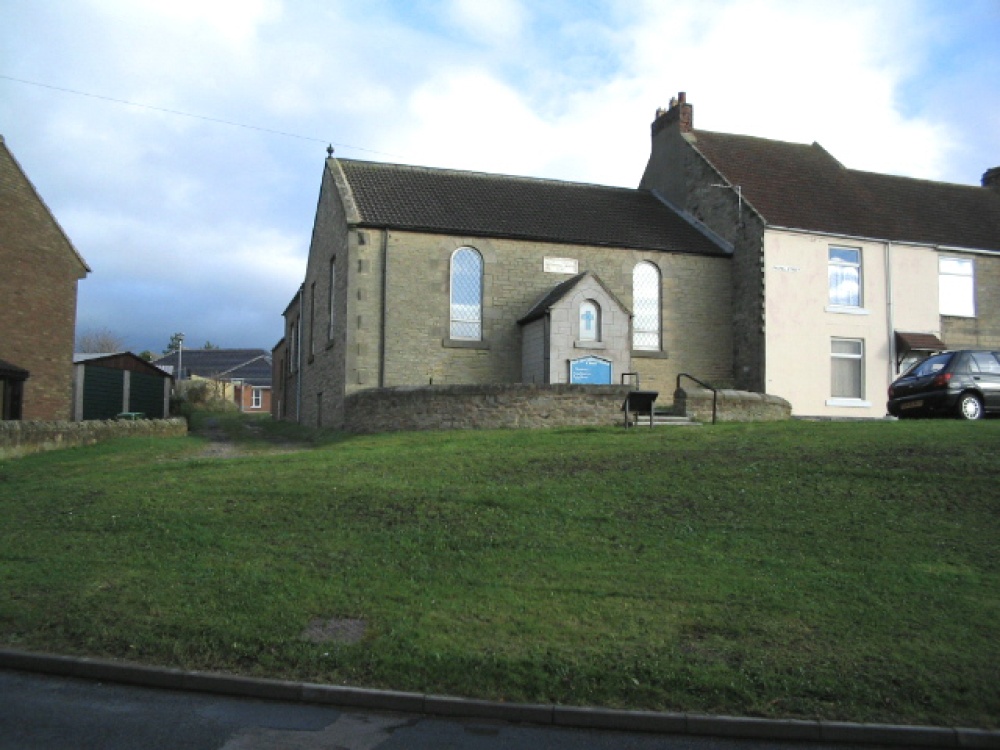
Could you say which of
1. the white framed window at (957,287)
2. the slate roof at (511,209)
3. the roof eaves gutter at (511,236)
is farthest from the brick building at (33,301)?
the white framed window at (957,287)

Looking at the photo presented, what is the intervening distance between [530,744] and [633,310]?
70.0 feet

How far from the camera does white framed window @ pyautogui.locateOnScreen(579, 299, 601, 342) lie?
23.5 meters

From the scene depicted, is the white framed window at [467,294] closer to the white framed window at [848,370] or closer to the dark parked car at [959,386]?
the white framed window at [848,370]

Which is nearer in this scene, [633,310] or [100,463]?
[100,463]

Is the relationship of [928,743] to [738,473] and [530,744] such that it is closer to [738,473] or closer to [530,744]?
[530,744]

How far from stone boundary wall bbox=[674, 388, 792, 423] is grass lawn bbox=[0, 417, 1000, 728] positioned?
21.0 ft

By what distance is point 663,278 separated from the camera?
26.8 metres

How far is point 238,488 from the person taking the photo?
12109 millimetres

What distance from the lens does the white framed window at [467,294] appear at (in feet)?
81.0

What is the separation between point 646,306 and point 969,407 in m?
10.1

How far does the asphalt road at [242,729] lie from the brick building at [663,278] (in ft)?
55.3

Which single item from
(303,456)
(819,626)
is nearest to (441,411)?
(303,456)

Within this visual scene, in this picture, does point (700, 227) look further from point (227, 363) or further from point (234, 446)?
point (227, 363)

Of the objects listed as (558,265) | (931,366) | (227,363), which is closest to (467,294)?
(558,265)
